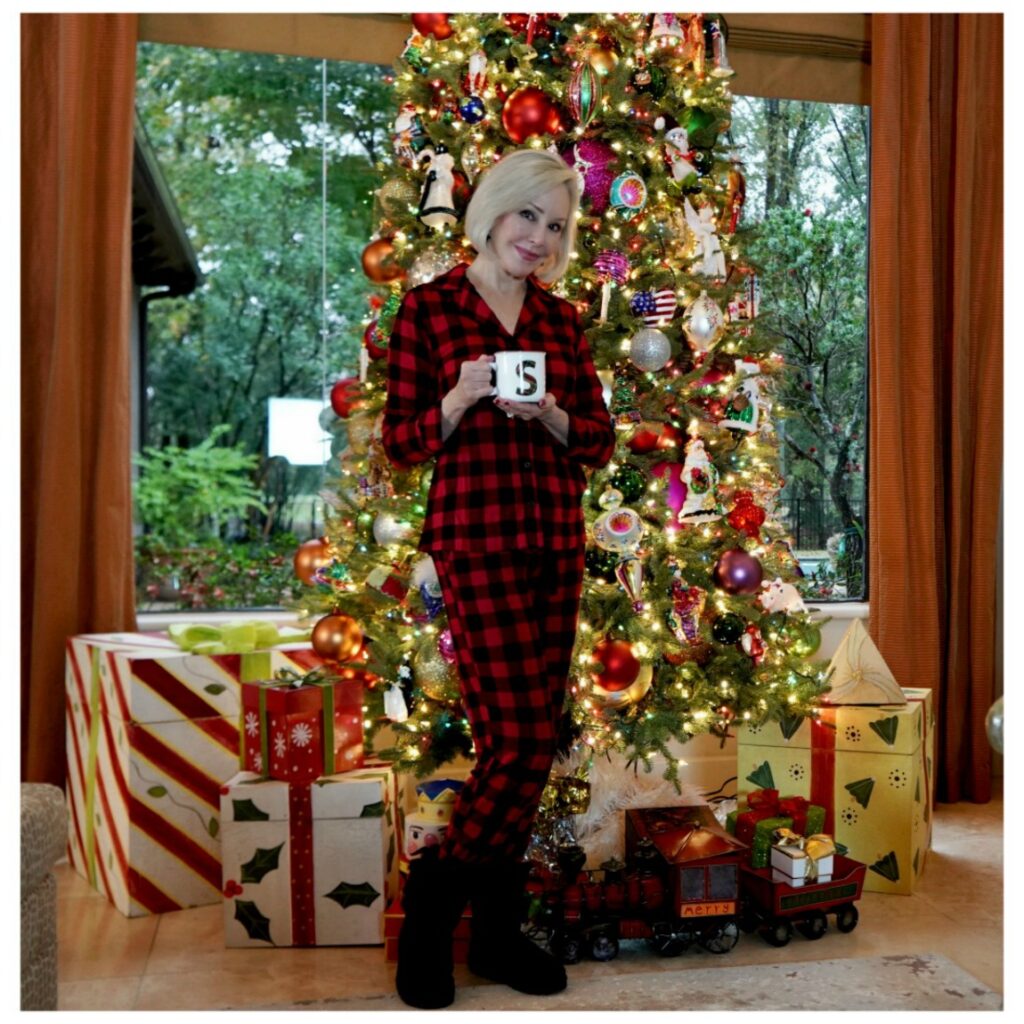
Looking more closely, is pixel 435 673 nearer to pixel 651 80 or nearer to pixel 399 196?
pixel 399 196

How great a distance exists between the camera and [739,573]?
7.96 ft

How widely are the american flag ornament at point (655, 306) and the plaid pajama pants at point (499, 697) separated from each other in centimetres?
74

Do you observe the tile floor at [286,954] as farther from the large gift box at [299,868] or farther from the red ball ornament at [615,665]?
the red ball ornament at [615,665]

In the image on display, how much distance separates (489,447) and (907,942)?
137 cm

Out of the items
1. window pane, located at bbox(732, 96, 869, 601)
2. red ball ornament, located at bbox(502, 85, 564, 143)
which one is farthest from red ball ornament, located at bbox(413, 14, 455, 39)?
window pane, located at bbox(732, 96, 869, 601)

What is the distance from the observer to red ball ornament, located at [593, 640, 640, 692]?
90.6 inches

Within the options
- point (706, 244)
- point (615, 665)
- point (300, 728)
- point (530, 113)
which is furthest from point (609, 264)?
point (300, 728)

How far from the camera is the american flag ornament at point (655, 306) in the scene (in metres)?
2.45

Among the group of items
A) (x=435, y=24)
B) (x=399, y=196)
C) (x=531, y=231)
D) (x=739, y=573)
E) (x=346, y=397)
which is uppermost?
(x=435, y=24)

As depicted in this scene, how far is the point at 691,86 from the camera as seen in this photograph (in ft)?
8.41

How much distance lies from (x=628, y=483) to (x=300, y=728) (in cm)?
88

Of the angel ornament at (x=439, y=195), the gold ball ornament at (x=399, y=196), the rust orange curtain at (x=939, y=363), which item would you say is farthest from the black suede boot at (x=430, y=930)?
the rust orange curtain at (x=939, y=363)
